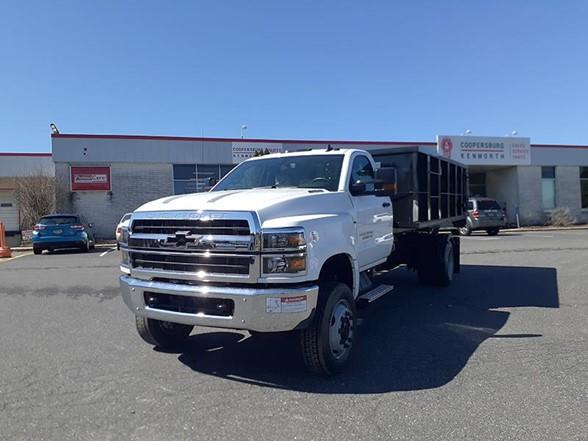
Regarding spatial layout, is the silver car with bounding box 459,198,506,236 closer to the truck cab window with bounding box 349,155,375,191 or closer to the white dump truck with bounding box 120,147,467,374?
the truck cab window with bounding box 349,155,375,191

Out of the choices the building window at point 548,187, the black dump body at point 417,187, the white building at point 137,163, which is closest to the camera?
the black dump body at point 417,187

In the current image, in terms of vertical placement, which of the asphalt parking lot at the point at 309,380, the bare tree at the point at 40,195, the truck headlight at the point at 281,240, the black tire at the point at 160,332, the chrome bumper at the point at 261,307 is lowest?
the asphalt parking lot at the point at 309,380

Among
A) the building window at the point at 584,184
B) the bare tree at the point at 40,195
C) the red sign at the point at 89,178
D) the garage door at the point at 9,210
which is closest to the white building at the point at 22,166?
the bare tree at the point at 40,195

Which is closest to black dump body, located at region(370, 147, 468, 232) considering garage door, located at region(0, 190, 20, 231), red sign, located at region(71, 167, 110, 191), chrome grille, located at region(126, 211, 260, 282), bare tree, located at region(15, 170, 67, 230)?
chrome grille, located at region(126, 211, 260, 282)

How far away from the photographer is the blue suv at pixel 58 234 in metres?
18.4

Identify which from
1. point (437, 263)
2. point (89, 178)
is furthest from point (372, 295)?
point (89, 178)

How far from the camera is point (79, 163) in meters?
26.0

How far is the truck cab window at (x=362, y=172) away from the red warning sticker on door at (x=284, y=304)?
6.20 ft

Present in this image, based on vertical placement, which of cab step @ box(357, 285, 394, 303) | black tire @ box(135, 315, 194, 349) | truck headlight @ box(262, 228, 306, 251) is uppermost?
truck headlight @ box(262, 228, 306, 251)

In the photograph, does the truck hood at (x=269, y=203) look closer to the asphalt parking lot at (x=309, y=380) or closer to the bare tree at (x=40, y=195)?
the asphalt parking lot at (x=309, y=380)

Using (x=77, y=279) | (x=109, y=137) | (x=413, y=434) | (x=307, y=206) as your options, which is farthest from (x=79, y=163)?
(x=413, y=434)

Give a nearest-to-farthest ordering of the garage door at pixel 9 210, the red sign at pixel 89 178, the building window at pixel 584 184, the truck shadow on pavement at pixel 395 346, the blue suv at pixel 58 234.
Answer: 1. the truck shadow on pavement at pixel 395 346
2. the blue suv at pixel 58 234
3. the red sign at pixel 89 178
4. the garage door at pixel 9 210
5. the building window at pixel 584 184

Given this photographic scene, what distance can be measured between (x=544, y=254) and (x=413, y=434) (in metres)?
13.1

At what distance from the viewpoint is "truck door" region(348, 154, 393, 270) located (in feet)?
18.0
